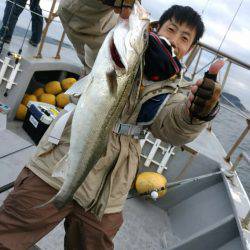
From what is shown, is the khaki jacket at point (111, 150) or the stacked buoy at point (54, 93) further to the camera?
the stacked buoy at point (54, 93)

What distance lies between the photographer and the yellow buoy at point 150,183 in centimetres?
552

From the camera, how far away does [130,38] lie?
1.91m

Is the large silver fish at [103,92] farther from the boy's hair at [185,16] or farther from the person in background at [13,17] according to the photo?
the person in background at [13,17]

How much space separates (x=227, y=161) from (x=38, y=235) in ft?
14.2

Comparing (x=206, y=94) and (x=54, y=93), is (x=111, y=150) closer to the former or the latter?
(x=206, y=94)

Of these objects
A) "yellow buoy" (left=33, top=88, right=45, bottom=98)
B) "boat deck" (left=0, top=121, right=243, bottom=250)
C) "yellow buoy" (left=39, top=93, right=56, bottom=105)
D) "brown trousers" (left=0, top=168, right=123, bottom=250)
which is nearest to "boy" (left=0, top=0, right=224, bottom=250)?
"brown trousers" (left=0, top=168, right=123, bottom=250)

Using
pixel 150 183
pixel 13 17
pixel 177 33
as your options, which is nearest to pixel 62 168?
pixel 177 33

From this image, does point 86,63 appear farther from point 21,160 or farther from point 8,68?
point 8,68

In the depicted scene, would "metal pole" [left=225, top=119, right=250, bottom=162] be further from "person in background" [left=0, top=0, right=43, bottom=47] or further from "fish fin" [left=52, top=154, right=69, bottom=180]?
"fish fin" [left=52, top=154, right=69, bottom=180]

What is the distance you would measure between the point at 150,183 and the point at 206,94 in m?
3.51

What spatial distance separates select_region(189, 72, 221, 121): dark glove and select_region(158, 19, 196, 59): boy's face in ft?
1.83

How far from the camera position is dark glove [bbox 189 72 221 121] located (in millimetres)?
2162

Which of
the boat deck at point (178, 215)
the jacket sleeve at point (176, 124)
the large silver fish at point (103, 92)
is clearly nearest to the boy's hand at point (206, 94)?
the jacket sleeve at point (176, 124)

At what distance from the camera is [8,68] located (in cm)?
573
